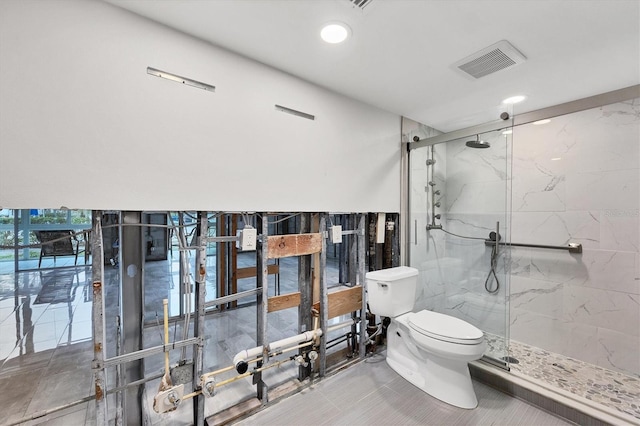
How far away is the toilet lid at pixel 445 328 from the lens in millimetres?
1880

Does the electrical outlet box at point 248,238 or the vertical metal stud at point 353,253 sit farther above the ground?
the electrical outlet box at point 248,238

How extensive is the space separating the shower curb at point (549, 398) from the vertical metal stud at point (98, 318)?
255 cm

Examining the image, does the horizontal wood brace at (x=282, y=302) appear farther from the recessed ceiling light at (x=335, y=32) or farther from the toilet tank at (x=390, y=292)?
the recessed ceiling light at (x=335, y=32)

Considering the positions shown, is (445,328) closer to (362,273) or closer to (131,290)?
(362,273)

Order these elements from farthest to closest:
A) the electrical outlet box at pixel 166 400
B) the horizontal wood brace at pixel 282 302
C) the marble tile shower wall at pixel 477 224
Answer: the marble tile shower wall at pixel 477 224 → the horizontal wood brace at pixel 282 302 → the electrical outlet box at pixel 166 400

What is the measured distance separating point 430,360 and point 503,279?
1.17m

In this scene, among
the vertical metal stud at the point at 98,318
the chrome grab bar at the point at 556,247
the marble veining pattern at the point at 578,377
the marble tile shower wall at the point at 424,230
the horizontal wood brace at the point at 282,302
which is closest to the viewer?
the vertical metal stud at the point at 98,318

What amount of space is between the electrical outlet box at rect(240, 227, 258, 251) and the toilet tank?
1128 millimetres

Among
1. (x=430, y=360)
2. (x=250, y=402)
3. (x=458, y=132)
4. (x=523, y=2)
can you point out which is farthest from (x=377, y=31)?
(x=250, y=402)

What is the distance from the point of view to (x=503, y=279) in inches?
103

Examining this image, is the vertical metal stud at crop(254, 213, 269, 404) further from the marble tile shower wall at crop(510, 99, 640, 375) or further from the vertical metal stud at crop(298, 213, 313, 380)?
the marble tile shower wall at crop(510, 99, 640, 375)

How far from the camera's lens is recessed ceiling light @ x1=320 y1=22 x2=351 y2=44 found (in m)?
1.53

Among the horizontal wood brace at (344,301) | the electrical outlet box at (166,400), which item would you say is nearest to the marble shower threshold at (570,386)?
the horizontal wood brace at (344,301)

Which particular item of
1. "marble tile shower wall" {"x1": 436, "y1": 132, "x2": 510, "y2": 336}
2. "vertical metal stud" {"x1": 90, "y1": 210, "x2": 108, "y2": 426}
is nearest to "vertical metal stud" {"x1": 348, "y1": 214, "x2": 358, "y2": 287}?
"marble tile shower wall" {"x1": 436, "y1": 132, "x2": 510, "y2": 336}
